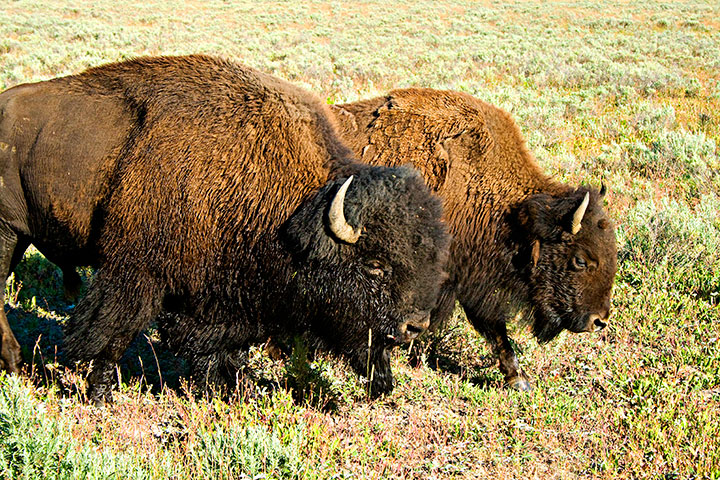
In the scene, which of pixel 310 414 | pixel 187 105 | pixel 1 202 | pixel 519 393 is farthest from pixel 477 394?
pixel 1 202

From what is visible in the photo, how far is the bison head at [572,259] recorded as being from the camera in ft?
14.1

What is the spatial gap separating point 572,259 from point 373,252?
169 cm

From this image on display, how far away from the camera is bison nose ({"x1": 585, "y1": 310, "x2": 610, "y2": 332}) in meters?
4.31

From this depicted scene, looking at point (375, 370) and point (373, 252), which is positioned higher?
point (373, 252)

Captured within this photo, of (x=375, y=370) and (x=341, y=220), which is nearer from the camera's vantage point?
(x=341, y=220)

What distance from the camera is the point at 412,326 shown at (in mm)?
3535

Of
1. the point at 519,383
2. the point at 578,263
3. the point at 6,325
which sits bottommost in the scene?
the point at 519,383

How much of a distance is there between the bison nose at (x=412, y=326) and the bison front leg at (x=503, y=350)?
4.60 ft

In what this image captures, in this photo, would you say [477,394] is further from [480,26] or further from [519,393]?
[480,26]

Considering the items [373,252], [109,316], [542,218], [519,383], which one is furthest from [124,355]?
[542,218]

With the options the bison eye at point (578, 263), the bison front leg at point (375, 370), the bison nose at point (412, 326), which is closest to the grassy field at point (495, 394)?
the bison front leg at point (375, 370)

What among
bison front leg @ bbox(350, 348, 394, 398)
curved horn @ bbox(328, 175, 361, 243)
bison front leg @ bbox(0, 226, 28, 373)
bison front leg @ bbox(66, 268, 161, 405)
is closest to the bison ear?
bison front leg @ bbox(350, 348, 394, 398)

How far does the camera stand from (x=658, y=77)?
1565 cm

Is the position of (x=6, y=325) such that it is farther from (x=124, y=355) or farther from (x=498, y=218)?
(x=498, y=218)
